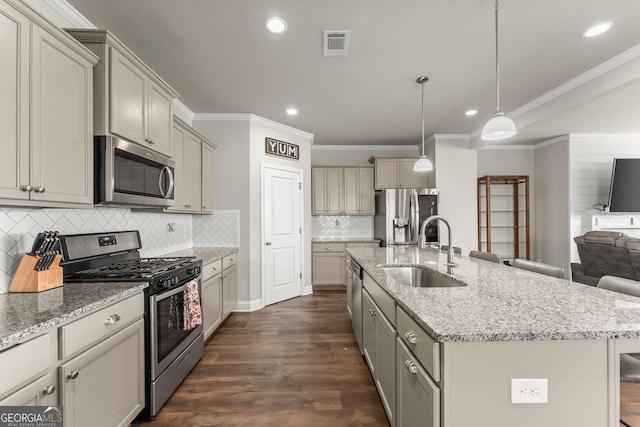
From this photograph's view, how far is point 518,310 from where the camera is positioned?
45.9 inches

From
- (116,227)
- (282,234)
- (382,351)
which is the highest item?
(116,227)

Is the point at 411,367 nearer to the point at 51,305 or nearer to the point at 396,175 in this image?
the point at 51,305

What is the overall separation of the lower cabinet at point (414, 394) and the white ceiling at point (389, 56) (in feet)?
7.35

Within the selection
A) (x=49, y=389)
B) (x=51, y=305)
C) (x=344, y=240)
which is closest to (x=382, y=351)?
(x=49, y=389)

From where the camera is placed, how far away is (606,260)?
3156 millimetres

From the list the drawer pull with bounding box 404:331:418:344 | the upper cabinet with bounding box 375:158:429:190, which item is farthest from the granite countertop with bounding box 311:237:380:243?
the drawer pull with bounding box 404:331:418:344

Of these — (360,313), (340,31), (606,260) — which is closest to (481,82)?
(340,31)

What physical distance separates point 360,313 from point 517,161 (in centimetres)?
524

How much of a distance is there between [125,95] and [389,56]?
2172 millimetres

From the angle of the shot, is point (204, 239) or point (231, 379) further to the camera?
point (204, 239)

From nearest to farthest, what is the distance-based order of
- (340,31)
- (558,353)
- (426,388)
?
(558,353) < (426,388) < (340,31)

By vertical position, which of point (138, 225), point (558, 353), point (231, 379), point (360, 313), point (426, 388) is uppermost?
point (138, 225)

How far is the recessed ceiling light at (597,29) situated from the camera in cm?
215

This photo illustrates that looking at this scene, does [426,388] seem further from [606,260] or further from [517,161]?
[517,161]
